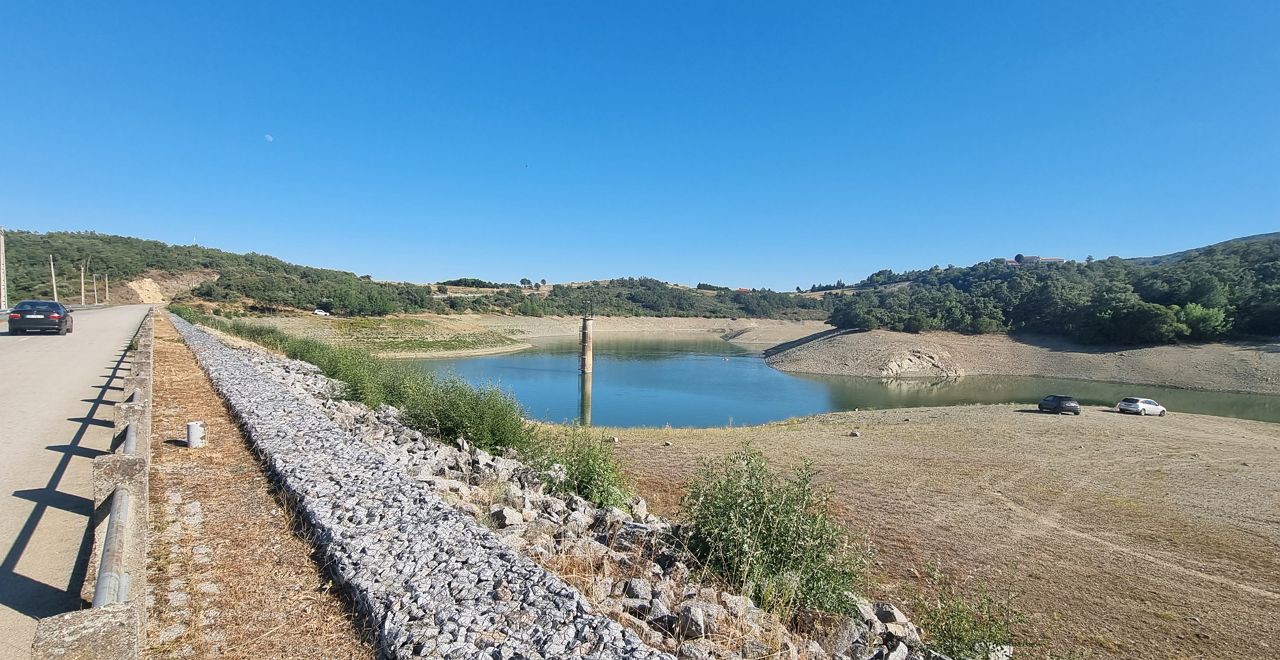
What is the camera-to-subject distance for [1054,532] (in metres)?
8.44

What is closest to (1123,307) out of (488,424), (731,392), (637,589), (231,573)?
(731,392)

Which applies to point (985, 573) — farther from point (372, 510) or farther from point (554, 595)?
point (372, 510)

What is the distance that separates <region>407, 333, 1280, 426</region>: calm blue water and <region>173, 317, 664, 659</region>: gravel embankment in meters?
15.2

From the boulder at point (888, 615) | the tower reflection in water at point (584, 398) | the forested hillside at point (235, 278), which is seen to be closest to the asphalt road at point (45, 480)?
the boulder at point (888, 615)

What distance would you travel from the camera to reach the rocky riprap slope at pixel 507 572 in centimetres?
292

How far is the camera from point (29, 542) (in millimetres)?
3771

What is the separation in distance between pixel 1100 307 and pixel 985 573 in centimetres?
5513

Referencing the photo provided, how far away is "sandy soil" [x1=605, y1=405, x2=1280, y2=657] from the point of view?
593cm

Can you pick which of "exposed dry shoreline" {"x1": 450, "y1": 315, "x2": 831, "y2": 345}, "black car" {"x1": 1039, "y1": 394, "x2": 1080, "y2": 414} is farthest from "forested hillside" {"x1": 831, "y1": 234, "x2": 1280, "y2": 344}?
"black car" {"x1": 1039, "y1": 394, "x2": 1080, "y2": 414}

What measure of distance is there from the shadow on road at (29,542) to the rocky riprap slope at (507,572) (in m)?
1.24

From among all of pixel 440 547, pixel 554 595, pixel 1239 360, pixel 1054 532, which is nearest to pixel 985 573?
pixel 1054 532

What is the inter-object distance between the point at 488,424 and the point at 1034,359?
53.4m

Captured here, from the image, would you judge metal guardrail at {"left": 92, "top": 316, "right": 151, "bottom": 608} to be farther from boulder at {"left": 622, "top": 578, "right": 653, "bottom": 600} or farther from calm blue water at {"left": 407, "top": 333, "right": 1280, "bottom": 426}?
calm blue water at {"left": 407, "top": 333, "right": 1280, "bottom": 426}

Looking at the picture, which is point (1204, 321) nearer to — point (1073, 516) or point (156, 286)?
point (1073, 516)
